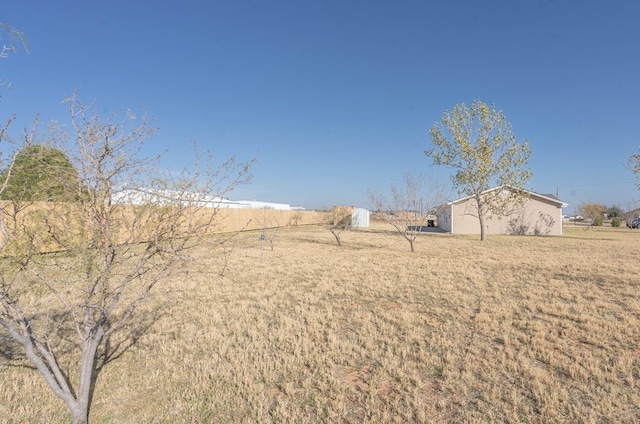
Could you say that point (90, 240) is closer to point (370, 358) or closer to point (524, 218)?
point (370, 358)

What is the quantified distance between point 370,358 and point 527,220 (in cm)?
2622

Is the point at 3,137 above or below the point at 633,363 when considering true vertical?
above

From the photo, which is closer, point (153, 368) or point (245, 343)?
A: point (153, 368)

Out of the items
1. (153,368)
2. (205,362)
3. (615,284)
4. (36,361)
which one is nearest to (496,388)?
(205,362)

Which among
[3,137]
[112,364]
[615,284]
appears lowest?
[112,364]

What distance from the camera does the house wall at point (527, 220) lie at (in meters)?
24.7

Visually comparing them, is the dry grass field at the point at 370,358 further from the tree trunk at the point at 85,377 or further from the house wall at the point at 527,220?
the house wall at the point at 527,220

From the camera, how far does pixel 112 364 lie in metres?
3.68

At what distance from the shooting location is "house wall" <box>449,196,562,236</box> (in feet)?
81.1

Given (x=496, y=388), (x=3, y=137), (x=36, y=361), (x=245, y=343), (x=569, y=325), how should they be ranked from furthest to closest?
(x=569, y=325) → (x=245, y=343) → (x=496, y=388) → (x=36, y=361) → (x=3, y=137)

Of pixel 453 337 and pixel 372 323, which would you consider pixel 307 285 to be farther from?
pixel 453 337

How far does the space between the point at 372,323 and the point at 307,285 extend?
2.79m

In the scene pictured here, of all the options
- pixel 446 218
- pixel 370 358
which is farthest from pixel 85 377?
pixel 446 218

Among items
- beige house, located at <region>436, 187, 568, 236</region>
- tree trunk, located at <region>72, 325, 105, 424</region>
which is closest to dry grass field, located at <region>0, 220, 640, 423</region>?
tree trunk, located at <region>72, 325, 105, 424</region>
